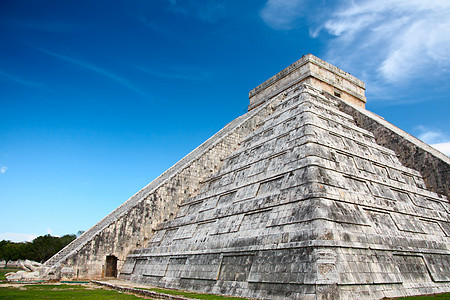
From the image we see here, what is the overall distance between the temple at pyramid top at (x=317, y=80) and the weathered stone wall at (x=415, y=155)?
3.23m

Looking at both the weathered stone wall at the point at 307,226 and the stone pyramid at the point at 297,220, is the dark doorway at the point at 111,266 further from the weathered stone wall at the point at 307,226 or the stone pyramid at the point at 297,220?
the weathered stone wall at the point at 307,226

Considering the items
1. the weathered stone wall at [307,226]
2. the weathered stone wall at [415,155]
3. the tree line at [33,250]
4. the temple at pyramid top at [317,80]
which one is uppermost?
the temple at pyramid top at [317,80]

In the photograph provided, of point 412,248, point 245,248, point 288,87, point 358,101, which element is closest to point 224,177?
point 245,248

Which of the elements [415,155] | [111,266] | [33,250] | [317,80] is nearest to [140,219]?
[111,266]

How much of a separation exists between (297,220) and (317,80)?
12240 mm

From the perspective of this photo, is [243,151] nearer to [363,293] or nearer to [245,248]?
[245,248]

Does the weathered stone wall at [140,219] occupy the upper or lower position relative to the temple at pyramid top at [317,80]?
lower

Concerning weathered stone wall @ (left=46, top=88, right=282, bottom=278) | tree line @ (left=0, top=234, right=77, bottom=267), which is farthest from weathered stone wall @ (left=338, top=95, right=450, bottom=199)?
tree line @ (left=0, top=234, right=77, bottom=267)

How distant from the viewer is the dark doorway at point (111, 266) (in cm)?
1345

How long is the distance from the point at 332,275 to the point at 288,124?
6.94 m

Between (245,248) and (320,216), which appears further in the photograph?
(245,248)

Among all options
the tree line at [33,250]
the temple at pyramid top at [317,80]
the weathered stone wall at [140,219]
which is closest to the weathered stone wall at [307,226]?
the weathered stone wall at [140,219]

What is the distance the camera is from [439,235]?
10.2 metres

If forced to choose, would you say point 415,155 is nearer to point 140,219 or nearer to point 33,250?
point 140,219
